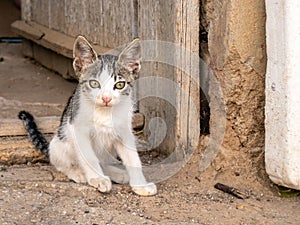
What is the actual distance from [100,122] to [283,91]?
1153mm

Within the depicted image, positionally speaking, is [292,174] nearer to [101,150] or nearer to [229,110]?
[229,110]

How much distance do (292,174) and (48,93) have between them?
3277mm

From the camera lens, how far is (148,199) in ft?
14.6

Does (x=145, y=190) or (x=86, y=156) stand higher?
(x=86, y=156)

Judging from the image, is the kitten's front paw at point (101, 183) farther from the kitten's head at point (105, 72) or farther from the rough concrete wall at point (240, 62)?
the rough concrete wall at point (240, 62)

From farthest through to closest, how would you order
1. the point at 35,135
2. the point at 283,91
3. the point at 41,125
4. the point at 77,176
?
the point at 41,125, the point at 35,135, the point at 77,176, the point at 283,91

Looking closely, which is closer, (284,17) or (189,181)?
(284,17)

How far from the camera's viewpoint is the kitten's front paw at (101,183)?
444 cm

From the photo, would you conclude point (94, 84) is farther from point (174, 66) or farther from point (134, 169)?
point (174, 66)

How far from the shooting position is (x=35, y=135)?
5168 millimetres

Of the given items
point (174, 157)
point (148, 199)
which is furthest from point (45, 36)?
point (148, 199)

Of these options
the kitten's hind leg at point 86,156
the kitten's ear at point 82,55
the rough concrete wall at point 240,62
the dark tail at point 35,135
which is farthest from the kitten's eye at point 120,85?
the dark tail at point 35,135

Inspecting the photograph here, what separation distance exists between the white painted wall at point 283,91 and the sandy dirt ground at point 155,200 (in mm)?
273

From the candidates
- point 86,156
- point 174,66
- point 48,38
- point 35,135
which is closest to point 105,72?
point 86,156
